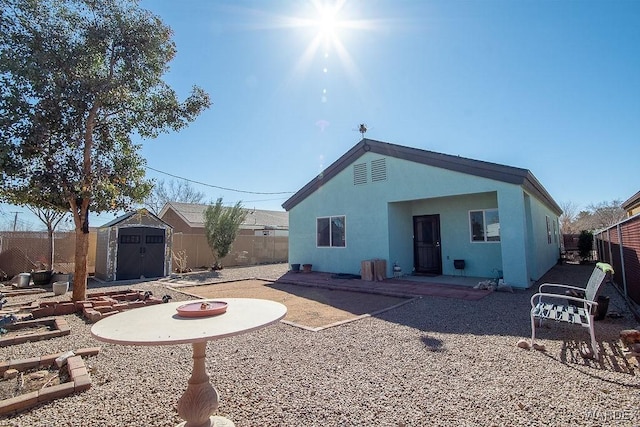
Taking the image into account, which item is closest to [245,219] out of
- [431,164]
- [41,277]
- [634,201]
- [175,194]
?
[41,277]

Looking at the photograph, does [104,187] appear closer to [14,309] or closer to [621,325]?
[14,309]

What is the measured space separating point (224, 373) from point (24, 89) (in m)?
6.82

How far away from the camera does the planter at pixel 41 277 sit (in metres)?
10.5

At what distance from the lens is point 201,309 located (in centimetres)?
252

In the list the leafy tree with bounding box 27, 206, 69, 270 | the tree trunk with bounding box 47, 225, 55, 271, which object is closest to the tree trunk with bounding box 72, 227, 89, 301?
the leafy tree with bounding box 27, 206, 69, 270

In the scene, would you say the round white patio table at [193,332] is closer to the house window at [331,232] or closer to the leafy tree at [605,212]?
the house window at [331,232]

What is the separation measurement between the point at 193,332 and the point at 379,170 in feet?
30.5

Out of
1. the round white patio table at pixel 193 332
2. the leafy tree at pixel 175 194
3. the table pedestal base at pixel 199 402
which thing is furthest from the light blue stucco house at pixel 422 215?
the leafy tree at pixel 175 194

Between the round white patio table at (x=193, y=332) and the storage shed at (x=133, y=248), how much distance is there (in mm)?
10417

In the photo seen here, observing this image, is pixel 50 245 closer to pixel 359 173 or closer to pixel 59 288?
pixel 59 288

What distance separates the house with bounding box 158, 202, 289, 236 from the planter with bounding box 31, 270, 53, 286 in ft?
30.5

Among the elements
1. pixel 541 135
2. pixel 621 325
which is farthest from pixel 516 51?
pixel 621 325

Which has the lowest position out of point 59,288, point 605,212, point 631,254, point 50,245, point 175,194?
point 59,288

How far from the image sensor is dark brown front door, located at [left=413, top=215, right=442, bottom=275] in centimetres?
1068
